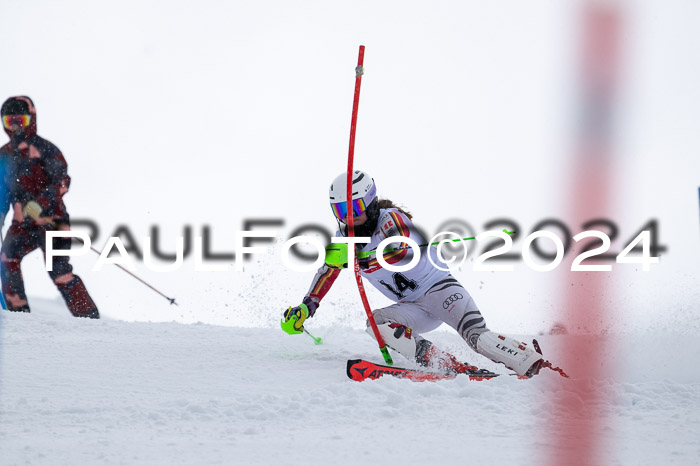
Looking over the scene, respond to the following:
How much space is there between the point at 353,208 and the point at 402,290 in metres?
0.75

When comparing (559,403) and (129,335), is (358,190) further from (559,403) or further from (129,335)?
(129,335)

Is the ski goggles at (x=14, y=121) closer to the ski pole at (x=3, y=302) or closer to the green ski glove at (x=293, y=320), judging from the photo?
the ski pole at (x=3, y=302)

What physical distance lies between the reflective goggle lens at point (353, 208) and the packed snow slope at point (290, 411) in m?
1.08

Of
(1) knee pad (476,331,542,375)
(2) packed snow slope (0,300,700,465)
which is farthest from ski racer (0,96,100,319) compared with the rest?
(1) knee pad (476,331,542,375)

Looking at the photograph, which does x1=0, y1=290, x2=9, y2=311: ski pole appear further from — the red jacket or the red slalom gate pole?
the red slalom gate pole

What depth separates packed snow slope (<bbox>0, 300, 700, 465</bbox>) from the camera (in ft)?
9.40

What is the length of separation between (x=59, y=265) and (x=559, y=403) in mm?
5549

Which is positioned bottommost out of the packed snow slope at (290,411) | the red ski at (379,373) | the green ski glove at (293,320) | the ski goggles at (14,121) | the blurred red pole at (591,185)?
the packed snow slope at (290,411)

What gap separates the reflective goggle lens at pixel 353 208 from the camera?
16.6 feet

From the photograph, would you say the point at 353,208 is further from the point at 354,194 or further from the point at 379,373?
the point at 379,373

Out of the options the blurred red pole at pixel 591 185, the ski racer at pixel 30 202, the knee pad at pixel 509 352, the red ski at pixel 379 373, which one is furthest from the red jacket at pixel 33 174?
the blurred red pole at pixel 591 185

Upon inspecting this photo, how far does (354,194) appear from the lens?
507 cm

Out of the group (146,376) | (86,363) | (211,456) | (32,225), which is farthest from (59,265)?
(211,456)

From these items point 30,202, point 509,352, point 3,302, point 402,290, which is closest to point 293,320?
point 402,290
